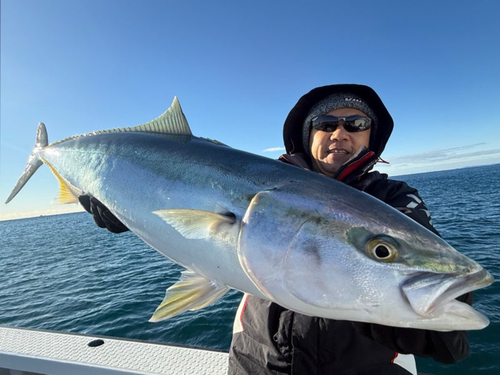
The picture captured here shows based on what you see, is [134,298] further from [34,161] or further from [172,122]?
[172,122]

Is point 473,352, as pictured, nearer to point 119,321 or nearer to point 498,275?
point 498,275

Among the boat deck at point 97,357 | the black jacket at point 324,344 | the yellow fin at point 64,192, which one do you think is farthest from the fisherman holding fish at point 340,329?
the boat deck at point 97,357

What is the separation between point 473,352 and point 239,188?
283 inches

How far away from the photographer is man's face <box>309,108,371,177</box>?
3.14 m

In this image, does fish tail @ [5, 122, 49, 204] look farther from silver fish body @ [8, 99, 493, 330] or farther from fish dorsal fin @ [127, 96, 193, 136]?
silver fish body @ [8, 99, 493, 330]

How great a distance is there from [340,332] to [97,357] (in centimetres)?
347

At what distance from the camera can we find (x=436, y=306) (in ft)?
4.42

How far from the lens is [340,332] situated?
86.6 inches

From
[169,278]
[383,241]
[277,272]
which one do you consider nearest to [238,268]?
[277,272]

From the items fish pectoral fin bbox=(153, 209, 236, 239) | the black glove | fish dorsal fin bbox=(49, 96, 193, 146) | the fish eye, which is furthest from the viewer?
the black glove

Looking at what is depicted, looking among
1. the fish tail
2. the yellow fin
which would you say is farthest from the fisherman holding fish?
the fish tail

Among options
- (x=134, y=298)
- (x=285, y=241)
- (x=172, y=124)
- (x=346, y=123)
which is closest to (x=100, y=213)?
(x=172, y=124)

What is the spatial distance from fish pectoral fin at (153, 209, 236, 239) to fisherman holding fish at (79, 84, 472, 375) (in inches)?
36.1

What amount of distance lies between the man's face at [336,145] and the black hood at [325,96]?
0.82 ft
